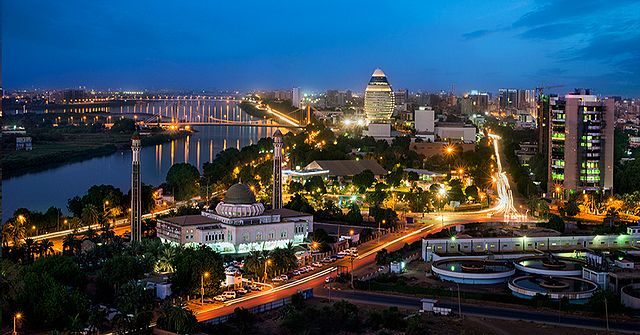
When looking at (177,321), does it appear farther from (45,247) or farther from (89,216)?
(89,216)

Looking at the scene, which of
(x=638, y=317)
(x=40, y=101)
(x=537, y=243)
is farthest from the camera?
(x=40, y=101)

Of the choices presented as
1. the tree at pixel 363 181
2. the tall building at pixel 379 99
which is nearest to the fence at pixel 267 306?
the tree at pixel 363 181

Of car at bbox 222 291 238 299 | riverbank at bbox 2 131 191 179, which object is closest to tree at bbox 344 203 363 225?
car at bbox 222 291 238 299

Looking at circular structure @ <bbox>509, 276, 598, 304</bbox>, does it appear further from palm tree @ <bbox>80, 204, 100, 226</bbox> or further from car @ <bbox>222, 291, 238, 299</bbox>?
palm tree @ <bbox>80, 204, 100, 226</bbox>

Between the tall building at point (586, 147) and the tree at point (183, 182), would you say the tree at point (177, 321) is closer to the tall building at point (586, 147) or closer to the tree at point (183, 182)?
the tree at point (183, 182)

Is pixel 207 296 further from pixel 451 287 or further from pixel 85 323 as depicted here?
pixel 451 287

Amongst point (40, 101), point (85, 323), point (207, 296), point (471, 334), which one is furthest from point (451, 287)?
point (40, 101)

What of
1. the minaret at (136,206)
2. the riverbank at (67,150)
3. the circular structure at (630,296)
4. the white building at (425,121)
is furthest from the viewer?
the white building at (425,121)
